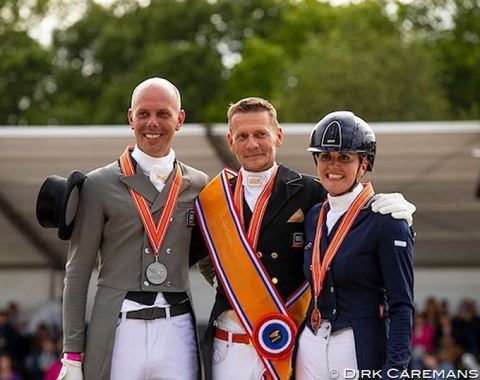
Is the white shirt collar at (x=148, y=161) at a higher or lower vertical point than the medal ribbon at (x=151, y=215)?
higher

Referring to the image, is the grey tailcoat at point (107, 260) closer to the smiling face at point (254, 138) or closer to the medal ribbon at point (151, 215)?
the medal ribbon at point (151, 215)

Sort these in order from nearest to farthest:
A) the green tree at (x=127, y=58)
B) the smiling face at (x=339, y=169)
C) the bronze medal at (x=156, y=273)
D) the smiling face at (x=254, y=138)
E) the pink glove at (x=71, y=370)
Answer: the smiling face at (x=339, y=169)
the pink glove at (x=71, y=370)
the bronze medal at (x=156, y=273)
the smiling face at (x=254, y=138)
the green tree at (x=127, y=58)

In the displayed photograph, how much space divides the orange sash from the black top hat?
558 millimetres

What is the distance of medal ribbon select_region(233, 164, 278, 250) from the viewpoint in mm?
5559

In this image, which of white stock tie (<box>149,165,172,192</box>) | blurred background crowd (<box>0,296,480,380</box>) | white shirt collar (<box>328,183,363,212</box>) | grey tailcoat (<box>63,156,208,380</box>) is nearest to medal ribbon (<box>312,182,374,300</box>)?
white shirt collar (<box>328,183,363,212</box>)

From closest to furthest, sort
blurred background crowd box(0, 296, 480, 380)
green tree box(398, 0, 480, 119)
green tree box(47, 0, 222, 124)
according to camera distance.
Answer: blurred background crowd box(0, 296, 480, 380) < green tree box(47, 0, 222, 124) < green tree box(398, 0, 480, 119)

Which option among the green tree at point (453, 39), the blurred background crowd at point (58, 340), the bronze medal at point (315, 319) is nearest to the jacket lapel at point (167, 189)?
the bronze medal at point (315, 319)

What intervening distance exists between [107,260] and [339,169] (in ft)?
3.62

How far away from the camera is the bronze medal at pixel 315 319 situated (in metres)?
5.17

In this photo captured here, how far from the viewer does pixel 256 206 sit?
221 inches

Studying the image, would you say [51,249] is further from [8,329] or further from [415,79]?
[415,79]

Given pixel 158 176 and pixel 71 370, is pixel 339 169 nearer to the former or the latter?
pixel 158 176

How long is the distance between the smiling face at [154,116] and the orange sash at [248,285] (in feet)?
1.07

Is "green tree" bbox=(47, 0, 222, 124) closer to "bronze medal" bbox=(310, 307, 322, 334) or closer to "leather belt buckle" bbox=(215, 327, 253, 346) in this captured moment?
"leather belt buckle" bbox=(215, 327, 253, 346)
